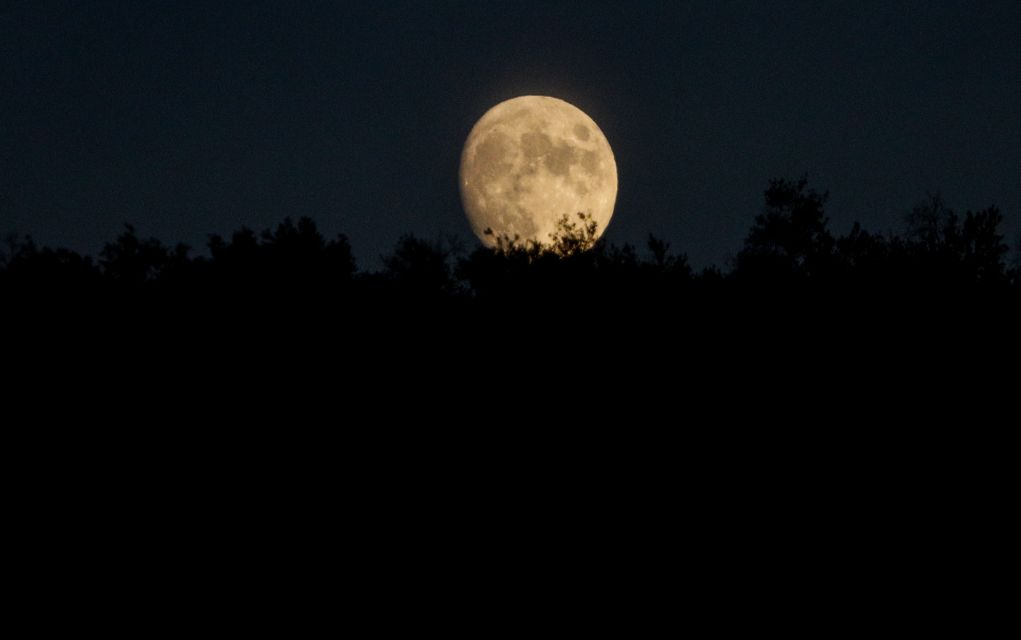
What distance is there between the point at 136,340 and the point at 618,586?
28.7 feet

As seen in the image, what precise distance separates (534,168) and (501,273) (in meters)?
13.0

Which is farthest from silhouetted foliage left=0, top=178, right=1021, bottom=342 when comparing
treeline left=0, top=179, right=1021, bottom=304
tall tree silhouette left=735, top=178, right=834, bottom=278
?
tall tree silhouette left=735, top=178, right=834, bottom=278

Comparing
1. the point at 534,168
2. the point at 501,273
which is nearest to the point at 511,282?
the point at 501,273

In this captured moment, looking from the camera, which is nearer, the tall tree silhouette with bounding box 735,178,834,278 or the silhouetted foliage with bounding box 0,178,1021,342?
the silhouetted foliage with bounding box 0,178,1021,342

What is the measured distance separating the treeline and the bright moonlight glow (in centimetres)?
967

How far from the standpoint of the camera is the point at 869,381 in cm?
1198

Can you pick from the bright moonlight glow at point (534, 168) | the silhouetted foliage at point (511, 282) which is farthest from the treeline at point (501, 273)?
the bright moonlight glow at point (534, 168)

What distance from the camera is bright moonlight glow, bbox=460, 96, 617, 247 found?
86.7 ft

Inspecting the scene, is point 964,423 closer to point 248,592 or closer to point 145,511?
point 248,592

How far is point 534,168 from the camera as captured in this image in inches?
1043

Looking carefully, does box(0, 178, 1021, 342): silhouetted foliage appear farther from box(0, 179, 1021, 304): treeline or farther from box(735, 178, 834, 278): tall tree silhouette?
box(735, 178, 834, 278): tall tree silhouette

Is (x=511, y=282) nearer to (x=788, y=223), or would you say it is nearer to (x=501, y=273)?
(x=501, y=273)

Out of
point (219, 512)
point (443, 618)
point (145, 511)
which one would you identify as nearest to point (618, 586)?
point (443, 618)

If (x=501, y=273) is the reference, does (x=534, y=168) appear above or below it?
above
